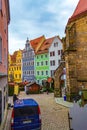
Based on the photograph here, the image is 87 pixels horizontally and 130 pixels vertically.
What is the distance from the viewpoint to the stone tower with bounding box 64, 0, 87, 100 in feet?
88.3

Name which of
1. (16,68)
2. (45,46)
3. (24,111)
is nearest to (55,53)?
(45,46)

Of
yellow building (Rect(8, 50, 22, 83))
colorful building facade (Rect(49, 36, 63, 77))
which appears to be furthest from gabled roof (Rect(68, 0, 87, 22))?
yellow building (Rect(8, 50, 22, 83))

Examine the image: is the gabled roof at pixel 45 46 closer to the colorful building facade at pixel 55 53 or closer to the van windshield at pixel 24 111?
the colorful building facade at pixel 55 53

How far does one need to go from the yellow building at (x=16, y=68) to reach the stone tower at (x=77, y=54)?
53.9m

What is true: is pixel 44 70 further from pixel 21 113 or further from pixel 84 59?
pixel 21 113

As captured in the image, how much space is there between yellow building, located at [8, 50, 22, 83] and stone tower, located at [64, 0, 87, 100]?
53871mm

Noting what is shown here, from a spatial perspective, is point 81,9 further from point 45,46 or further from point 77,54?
point 45,46

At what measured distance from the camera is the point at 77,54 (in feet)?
90.8

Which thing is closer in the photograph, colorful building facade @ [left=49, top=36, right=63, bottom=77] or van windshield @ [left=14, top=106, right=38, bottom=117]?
van windshield @ [left=14, top=106, right=38, bottom=117]

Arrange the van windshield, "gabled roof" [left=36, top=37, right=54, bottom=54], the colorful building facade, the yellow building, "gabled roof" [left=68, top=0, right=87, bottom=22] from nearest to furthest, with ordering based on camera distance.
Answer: the van windshield → "gabled roof" [left=68, top=0, right=87, bottom=22] → the colorful building facade → "gabled roof" [left=36, top=37, right=54, bottom=54] → the yellow building

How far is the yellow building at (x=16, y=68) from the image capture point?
3223 inches

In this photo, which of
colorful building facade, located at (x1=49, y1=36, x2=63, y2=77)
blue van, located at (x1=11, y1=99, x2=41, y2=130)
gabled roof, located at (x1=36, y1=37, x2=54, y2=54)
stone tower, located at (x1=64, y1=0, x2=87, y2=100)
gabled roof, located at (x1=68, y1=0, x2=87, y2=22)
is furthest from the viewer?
gabled roof, located at (x1=36, y1=37, x2=54, y2=54)

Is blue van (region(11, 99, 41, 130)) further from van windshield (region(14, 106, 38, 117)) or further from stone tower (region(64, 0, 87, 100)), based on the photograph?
stone tower (region(64, 0, 87, 100))

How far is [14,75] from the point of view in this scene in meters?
85.0
